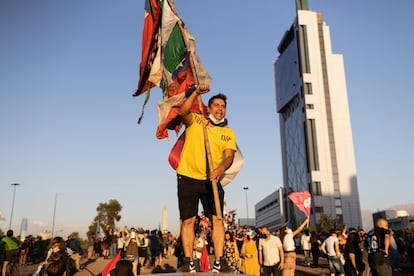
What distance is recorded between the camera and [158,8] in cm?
579

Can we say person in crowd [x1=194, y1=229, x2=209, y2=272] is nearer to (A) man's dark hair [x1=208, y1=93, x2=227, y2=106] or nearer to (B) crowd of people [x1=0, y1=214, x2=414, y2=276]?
(B) crowd of people [x1=0, y1=214, x2=414, y2=276]

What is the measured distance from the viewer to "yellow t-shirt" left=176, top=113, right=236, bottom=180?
4.46 meters

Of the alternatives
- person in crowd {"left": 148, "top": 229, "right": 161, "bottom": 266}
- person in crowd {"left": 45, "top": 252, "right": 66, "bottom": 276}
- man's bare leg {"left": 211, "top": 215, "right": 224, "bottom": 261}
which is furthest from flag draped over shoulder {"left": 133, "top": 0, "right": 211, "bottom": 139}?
person in crowd {"left": 148, "top": 229, "right": 161, "bottom": 266}

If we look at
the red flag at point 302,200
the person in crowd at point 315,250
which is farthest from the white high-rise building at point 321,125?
the person in crowd at point 315,250

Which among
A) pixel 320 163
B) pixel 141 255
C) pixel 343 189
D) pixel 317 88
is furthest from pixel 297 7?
pixel 141 255

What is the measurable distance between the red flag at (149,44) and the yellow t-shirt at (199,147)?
62.9 inches

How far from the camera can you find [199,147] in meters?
4.51

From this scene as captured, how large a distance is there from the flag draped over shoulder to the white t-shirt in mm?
5191

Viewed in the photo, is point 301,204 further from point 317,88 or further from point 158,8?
point 317,88

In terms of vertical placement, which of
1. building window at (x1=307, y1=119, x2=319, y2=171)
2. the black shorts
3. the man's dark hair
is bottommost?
the black shorts

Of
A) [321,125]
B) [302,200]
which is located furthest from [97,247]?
[321,125]

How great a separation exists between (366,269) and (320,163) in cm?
7277

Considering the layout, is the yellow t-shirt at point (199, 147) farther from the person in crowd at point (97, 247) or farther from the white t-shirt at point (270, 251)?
the person in crowd at point (97, 247)

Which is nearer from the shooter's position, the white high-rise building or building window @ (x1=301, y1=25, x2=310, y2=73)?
the white high-rise building
